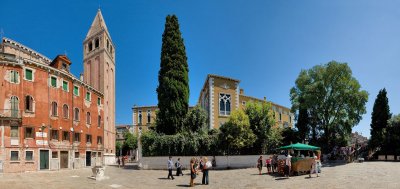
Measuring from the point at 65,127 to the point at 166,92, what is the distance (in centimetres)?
1311

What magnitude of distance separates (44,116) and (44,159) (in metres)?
4.49

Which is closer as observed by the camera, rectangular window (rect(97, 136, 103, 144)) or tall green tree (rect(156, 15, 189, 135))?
tall green tree (rect(156, 15, 189, 135))

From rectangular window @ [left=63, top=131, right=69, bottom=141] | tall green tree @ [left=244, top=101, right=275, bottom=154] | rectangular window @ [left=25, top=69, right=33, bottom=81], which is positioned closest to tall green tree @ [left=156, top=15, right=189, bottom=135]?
tall green tree @ [left=244, top=101, right=275, bottom=154]

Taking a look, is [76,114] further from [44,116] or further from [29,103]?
[29,103]

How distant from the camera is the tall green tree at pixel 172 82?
3319 centimetres

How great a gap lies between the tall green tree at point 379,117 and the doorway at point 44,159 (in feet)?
137

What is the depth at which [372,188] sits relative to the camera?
14562mm

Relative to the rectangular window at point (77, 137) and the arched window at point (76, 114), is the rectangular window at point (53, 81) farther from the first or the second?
the rectangular window at point (77, 137)

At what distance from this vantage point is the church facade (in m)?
30.7

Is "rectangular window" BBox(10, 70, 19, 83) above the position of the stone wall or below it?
above

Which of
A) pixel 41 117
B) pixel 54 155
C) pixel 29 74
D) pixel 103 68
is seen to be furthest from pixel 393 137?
pixel 103 68

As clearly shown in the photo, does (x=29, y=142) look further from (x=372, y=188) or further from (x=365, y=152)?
(x=365, y=152)

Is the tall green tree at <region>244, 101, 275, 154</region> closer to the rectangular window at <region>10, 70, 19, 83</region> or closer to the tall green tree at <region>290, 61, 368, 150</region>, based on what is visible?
the tall green tree at <region>290, 61, 368, 150</region>

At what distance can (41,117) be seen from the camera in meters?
33.4
